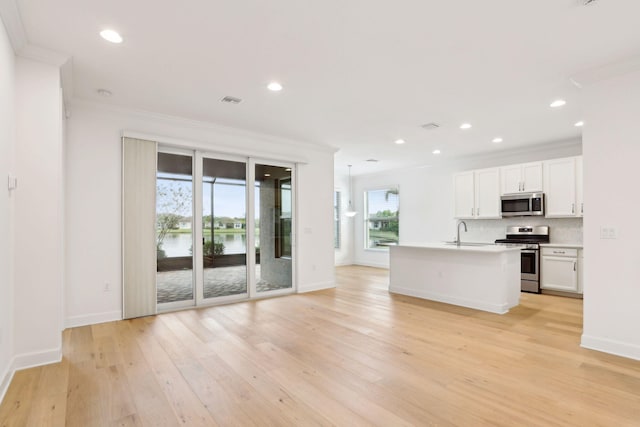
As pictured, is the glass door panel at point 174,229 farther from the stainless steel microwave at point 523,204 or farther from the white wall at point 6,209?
the stainless steel microwave at point 523,204

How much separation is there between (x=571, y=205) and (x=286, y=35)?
5610 mm

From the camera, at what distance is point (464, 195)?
7160 millimetres

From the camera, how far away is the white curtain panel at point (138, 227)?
4289mm

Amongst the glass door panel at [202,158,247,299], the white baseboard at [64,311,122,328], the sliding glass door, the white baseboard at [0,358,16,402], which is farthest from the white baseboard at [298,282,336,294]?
the white baseboard at [0,358,16,402]

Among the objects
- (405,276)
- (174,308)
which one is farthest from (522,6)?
(174,308)

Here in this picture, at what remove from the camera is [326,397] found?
2.36 meters

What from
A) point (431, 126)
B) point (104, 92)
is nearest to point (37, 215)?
point (104, 92)

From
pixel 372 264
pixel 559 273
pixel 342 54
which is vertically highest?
pixel 342 54

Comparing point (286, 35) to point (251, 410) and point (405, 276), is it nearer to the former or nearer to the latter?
point (251, 410)

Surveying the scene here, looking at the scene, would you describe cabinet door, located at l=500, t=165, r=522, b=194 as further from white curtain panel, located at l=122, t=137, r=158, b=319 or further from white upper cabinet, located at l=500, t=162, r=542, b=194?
white curtain panel, located at l=122, t=137, r=158, b=319

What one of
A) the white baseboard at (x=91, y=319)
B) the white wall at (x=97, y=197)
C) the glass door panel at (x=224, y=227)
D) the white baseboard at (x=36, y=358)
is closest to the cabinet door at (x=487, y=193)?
the glass door panel at (x=224, y=227)

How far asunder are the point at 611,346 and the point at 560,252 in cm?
304

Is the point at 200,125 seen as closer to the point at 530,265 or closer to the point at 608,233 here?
the point at 608,233

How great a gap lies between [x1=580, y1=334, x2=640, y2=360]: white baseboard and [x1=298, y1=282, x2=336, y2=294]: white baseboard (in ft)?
12.9
